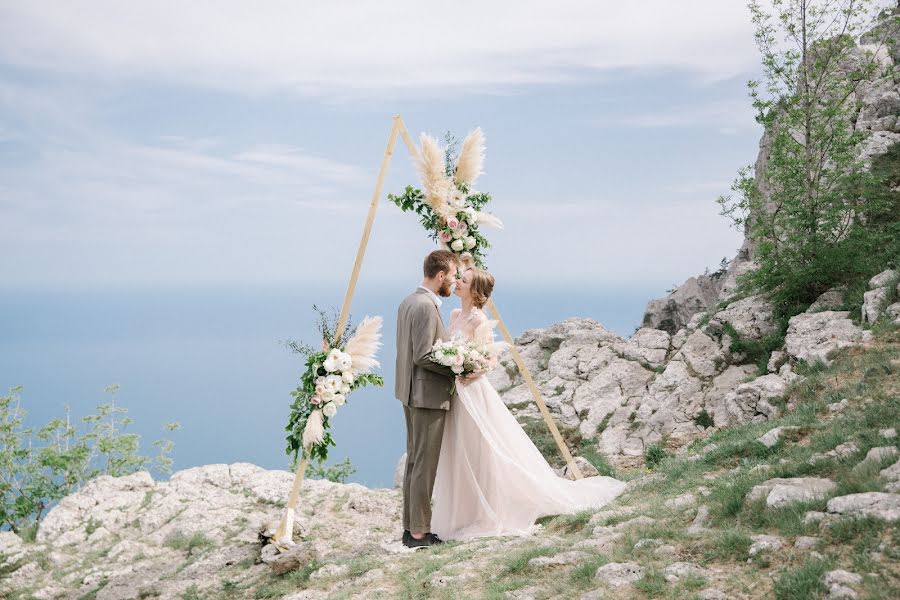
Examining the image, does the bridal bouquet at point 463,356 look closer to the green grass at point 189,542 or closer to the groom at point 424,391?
the groom at point 424,391

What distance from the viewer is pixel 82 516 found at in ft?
34.9

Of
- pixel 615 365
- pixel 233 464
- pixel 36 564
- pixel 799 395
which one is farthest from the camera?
pixel 615 365

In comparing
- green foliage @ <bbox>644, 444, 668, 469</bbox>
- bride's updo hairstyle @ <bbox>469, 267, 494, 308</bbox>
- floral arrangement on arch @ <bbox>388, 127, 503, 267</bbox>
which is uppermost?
floral arrangement on arch @ <bbox>388, 127, 503, 267</bbox>

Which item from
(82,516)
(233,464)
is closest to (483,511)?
(233,464)

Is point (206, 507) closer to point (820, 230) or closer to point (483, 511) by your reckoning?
point (483, 511)

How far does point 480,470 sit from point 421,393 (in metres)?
1.18

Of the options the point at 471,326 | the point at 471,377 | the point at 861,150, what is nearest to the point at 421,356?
the point at 471,377

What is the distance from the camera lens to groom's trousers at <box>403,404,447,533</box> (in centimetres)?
782

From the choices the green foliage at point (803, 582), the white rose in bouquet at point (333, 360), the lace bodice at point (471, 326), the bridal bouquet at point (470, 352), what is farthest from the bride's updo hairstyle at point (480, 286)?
the green foliage at point (803, 582)

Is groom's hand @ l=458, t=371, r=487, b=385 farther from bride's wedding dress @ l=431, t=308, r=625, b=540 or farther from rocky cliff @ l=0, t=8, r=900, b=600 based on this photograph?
rocky cliff @ l=0, t=8, r=900, b=600

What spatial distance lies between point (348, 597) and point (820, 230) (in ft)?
32.0

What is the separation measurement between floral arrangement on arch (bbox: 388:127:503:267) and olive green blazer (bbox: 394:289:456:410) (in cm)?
124

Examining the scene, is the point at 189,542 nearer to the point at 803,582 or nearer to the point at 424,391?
the point at 424,391

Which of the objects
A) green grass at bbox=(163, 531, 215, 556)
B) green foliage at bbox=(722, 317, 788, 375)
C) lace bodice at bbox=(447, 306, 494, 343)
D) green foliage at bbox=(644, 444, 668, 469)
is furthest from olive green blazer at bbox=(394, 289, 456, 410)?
green foliage at bbox=(722, 317, 788, 375)
